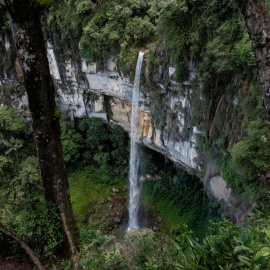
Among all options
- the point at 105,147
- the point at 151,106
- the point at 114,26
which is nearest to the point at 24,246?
the point at 151,106

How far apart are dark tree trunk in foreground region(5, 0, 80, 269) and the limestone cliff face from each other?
389 cm

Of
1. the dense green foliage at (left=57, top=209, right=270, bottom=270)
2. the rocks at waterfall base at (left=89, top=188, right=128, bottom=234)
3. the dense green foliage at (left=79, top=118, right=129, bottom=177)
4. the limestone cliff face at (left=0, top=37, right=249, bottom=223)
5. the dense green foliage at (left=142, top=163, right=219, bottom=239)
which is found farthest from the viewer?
the dense green foliage at (left=79, top=118, right=129, bottom=177)

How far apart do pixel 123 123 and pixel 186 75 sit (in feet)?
19.7

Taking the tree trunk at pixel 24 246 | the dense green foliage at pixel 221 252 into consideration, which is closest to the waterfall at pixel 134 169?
the tree trunk at pixel 24 246

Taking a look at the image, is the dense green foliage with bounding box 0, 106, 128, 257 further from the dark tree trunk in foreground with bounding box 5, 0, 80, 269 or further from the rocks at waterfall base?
the dark tree trunk in foreground with bounding box 5, 0, 80, 269

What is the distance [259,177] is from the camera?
479cm

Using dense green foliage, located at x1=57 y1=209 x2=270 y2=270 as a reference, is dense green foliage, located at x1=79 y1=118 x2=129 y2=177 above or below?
below

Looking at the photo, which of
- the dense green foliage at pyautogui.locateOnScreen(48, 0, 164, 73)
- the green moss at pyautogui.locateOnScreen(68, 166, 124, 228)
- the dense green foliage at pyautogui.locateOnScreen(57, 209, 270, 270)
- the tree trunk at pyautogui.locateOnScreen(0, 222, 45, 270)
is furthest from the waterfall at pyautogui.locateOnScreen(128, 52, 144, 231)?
the dense green foliage at pyautogui.locateOnScreen(57, 209, 270, 270)

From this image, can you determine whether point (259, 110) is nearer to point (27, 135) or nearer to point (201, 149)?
point (201, 149)

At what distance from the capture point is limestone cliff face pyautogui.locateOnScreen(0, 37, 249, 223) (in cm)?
813

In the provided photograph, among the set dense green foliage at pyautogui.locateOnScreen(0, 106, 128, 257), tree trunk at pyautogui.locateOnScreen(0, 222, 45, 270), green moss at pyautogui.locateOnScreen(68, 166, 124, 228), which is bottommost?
green moss at pyautogui.locateOnScreen(68, 166, 124, 228)

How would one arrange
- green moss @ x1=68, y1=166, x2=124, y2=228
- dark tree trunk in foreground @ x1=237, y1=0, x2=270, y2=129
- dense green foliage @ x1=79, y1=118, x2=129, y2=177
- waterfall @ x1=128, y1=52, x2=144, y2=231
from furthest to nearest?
dense green foliage @ x1=79, y1=118, x2=129, y2=177, green moss @ x1=68, y1=166, x2=124, y2=228, waterfall @ x1=128, y1=52, x2=144, y2=231, dark tree trunk in foreground @ x1=237, y1=0, x2=270, y2=129

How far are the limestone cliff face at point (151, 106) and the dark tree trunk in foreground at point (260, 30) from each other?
3.72 meters

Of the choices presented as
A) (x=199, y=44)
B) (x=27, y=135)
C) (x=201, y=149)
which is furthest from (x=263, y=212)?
(x=27, y=135)
